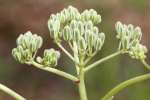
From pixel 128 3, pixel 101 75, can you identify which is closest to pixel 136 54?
pixel 101 75

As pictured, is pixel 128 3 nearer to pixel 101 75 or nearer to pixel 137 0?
pixel 137 0

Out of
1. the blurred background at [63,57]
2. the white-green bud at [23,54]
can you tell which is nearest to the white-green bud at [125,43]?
the white-green bud at [23,54]

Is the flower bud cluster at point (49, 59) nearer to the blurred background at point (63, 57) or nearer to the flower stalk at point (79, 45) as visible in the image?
the flower stalk at point (79, 45)

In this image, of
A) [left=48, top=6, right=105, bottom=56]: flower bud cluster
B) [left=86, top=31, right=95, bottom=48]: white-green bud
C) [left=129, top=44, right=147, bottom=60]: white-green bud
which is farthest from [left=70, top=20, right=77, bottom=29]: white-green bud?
[left=129, top=44, right=147, bottom=60]: white-green bud

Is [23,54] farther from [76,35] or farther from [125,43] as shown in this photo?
[125,43]

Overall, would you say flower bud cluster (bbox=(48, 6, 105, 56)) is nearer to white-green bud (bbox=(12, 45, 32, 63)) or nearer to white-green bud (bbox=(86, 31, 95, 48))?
white-green bud (bbox=(86, 31, 95, 48))

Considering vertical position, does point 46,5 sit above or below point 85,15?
below
